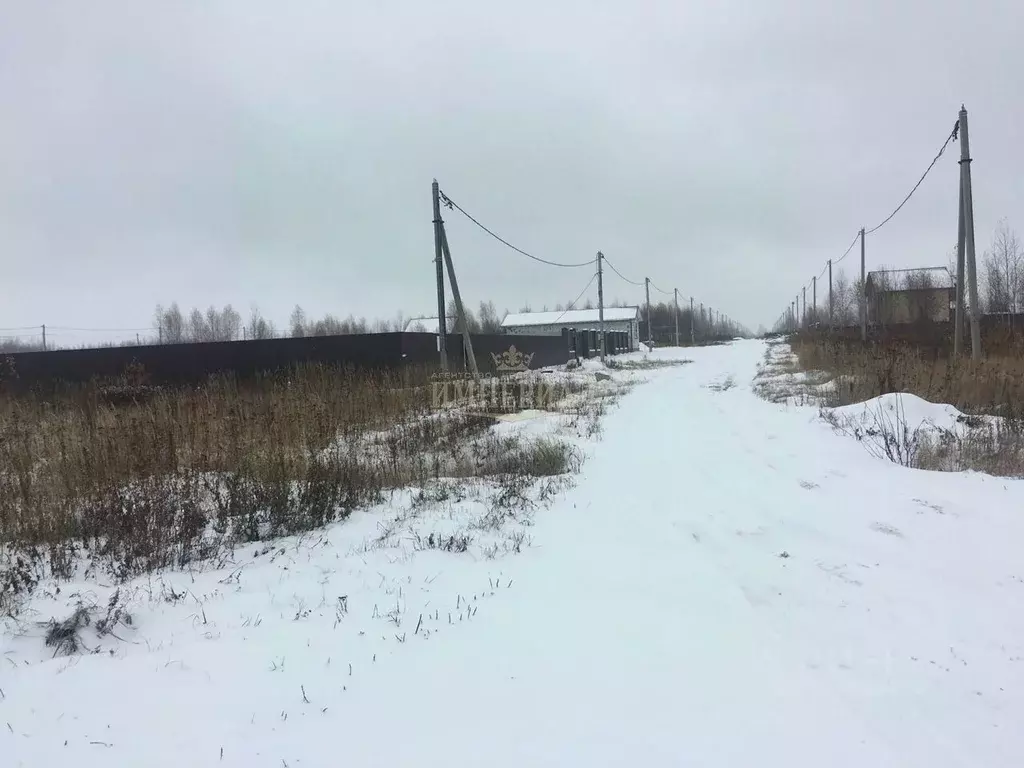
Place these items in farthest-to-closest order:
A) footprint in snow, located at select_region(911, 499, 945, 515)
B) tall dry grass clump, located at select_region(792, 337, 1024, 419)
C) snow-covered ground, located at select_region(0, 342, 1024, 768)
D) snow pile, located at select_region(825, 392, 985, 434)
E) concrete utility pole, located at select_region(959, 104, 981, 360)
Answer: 1. concrete utility pole, located at select_region(959, 104, 981, 360)
2. tall dry grass clump, located at select_region(792, 337, 1024, 419)
3. snow pile, located at select_region(825, 392, 985, 434)
4. footprint in snow, located at select_region(911, 499, 945, 515)
5. snow-covered ground, located at select_region(0, 342, 1024, 768)

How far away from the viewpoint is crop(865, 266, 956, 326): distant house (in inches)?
1252

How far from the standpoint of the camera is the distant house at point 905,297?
3180 centimetres

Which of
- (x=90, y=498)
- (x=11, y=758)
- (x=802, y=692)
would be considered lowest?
(x=802, y=692)

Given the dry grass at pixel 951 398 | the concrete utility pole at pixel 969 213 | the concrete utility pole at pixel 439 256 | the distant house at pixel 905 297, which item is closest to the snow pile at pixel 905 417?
the dry grass at pixel 951 398

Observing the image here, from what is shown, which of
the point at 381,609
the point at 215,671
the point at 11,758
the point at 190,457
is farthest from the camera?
the point at 190,457

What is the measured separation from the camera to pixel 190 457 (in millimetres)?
5863

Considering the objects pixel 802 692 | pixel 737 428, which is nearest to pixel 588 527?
pixel 802 692

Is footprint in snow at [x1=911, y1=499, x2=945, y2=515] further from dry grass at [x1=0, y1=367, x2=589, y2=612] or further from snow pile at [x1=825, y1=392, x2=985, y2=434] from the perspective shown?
dry grass at [x1=0, y1=367, x2=589, y2=612]

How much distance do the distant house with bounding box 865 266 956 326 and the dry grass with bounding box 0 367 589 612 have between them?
2826 centimetres

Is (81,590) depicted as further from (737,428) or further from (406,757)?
(737,428)

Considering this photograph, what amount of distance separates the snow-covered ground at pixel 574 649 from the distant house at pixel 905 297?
29.1m

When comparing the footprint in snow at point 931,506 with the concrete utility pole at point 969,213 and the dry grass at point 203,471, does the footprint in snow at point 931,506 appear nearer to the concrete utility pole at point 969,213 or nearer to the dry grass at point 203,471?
the dry grass at point 203,471

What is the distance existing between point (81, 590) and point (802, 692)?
3856 mm

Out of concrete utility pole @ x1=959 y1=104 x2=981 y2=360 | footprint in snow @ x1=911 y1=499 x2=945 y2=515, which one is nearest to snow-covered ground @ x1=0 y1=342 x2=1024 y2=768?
footprint in snow @ x1=911 y1=499 x2=945 y2=515
